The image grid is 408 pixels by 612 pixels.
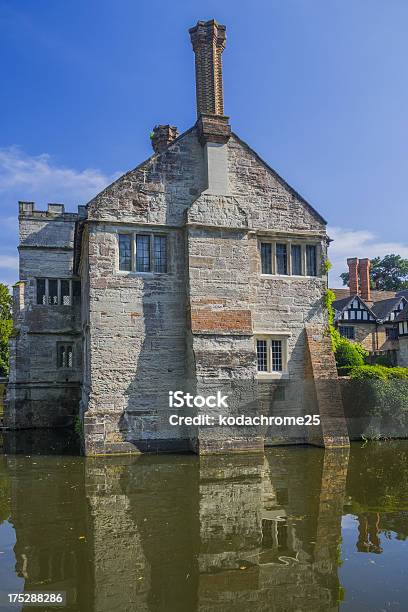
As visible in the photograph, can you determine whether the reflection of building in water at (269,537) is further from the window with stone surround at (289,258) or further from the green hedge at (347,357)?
the green hedge at (347,357)

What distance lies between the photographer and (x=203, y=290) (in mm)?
16438

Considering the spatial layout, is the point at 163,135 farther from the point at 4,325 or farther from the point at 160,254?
the point at 4,325

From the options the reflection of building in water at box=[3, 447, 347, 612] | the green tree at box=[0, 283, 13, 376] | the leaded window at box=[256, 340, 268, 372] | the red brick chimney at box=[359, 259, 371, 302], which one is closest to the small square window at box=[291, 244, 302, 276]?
the leaded window at box=[256, 340, 268, 372]

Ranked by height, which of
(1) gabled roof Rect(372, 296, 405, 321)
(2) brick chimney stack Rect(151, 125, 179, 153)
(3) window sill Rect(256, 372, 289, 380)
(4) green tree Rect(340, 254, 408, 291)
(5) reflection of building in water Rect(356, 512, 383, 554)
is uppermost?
(4) green tree Rect(340, 254, 408, 291)

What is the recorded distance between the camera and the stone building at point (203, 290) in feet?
51.9

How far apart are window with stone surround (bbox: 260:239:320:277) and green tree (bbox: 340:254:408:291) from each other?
63.9 meters

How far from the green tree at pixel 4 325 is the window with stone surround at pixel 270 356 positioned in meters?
33.9

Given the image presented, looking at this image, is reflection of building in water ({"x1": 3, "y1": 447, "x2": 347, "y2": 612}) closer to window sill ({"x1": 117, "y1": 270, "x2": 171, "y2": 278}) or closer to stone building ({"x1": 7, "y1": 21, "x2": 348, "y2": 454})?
stone building ({"x1": 7, "y1": 21, "x2": 348, "y2": 454})

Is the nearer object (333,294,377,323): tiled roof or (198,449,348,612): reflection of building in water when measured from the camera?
(198,449,348,612): reflection of building in water

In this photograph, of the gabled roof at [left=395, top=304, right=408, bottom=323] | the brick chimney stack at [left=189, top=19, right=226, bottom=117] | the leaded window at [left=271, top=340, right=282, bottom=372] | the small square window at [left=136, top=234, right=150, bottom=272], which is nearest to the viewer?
the small square window at [left=136, top=234, right=150, bottom=272]

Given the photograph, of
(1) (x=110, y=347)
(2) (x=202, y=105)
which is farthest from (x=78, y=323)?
(2) (x=202, y=105)

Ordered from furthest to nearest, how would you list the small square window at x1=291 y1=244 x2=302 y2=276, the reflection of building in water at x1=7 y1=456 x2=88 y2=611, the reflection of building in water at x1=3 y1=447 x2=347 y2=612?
the small square window at x1=291 y1=244 x2=302 y2=276, the reflection of building in water at x1=7 y1=456 x2=88 y2=611, the reflection of building in water at x1=3 y1=447 x2=347 y2=612

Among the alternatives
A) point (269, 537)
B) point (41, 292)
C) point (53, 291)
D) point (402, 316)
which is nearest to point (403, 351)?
point (402, 316)

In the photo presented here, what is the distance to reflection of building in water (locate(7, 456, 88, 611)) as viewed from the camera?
6277 millimetres
